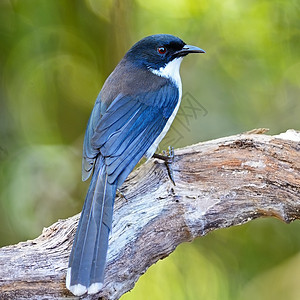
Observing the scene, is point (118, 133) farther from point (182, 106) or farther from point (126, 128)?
point (182, 106)

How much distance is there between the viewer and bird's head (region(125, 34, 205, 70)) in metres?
4.37

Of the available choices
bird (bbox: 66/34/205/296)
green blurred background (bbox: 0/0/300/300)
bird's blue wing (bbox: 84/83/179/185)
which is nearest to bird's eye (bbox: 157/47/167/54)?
bird (bbox: 66/34/205/296)

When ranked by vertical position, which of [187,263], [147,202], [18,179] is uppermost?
[18,179]

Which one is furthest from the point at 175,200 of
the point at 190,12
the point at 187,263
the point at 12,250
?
the point at 190,12

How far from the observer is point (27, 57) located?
5527 millimetres

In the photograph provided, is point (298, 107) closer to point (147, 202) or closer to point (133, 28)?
point (133, 28)

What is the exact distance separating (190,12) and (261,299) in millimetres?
2631

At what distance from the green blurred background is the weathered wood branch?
1.40 meters

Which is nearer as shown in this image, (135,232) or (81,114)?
(135,232)

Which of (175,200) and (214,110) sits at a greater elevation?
(214,110)

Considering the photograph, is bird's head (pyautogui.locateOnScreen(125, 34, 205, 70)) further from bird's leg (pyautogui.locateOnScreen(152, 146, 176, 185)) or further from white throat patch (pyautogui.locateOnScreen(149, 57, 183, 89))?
bird's leg (pyautogui.locateOnScreen(152, 146, 176, 185))

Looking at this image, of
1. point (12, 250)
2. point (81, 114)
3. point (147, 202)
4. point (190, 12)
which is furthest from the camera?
point (81, 114)

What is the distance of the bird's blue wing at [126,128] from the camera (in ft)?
11.9

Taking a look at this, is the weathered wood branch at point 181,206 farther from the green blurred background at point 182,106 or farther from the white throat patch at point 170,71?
the green blurred background at point 182,106
